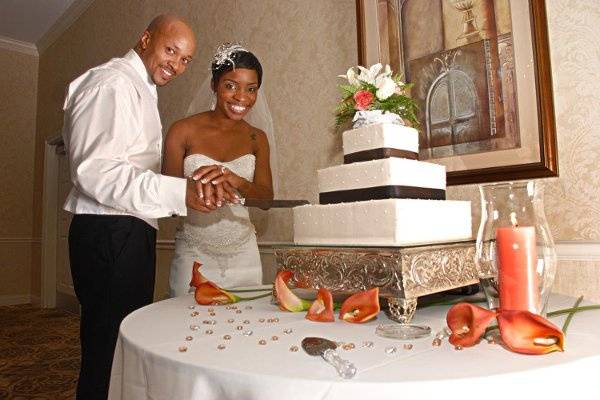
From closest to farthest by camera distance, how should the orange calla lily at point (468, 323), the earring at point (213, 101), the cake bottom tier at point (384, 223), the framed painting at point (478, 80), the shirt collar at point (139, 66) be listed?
the orange calla lily at point (468, 323)
the cake bottom tier at point (384, 223)
the framed painting at point (478, 80)
the shirt collar at point (139, 66)
the earring at point (213, 101)

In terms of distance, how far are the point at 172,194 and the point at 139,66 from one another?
778 mm

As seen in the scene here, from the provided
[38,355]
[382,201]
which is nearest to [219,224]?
[382,201]

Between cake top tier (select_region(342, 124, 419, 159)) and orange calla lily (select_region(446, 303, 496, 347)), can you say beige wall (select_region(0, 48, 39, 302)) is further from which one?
orange calla lily (select_region(446, 303, 496, 347))

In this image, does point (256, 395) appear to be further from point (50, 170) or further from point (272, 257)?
point (50, 170)

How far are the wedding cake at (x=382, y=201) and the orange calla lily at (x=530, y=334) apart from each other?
44cm

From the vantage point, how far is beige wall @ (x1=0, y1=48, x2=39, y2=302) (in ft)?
24.6

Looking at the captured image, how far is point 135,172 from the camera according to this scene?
67.5 inches

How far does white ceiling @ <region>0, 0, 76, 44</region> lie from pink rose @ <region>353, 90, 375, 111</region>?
21.3 feet

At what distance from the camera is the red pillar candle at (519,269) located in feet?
3.18

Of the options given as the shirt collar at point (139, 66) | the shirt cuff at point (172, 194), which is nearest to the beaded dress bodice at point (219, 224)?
the shirt collar at point (139, 66)

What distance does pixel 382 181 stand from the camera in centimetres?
131

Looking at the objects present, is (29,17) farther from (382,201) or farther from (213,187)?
(382,201)

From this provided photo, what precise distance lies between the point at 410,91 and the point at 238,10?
2.00 m

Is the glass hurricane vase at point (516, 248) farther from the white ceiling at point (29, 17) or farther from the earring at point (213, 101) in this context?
the white ceiling at point (29, 17)
